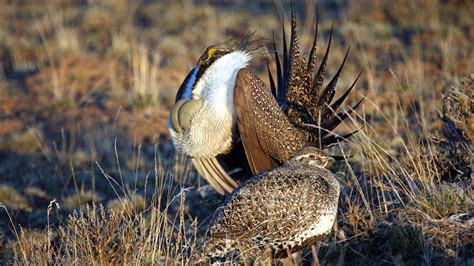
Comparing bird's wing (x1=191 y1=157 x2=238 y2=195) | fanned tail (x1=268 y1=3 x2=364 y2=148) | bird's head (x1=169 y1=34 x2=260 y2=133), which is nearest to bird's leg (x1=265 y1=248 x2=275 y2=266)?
bird's wing (x1=191 y1=157 x2=238 y2=195)

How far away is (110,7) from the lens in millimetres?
11453

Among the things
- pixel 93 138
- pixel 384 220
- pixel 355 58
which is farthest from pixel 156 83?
pixel 384 220

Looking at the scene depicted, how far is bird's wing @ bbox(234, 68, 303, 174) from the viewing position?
4.58 m

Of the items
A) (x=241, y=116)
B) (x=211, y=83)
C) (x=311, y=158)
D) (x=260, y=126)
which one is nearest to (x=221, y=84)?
(x=211, y=83)

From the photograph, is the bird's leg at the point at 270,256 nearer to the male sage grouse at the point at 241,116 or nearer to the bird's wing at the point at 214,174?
the male sage grouse at the point at 241,116

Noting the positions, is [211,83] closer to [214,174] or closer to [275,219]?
[214,174]

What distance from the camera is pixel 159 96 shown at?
7844mm

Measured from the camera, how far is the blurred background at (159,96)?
15.0ft

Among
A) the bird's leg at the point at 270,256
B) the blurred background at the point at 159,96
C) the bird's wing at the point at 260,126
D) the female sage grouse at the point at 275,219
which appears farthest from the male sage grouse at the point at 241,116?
the bird's leg at the point at 270,256

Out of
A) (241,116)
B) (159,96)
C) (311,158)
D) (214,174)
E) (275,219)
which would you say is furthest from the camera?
(159,96)

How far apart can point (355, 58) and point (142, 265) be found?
5.53 m

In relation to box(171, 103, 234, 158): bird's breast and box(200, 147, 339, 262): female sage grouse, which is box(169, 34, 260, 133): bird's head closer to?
box(171, 103, 234, 158): bird's breast

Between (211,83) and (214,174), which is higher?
(211,83)

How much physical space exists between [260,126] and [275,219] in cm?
94
